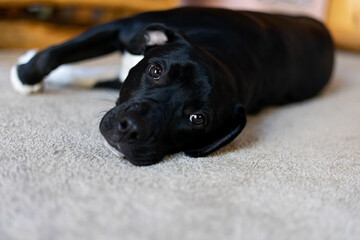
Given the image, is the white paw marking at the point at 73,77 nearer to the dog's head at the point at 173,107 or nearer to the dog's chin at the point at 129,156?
the dog's head at the point at 173,107

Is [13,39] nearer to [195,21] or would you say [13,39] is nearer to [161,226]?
[195,21]

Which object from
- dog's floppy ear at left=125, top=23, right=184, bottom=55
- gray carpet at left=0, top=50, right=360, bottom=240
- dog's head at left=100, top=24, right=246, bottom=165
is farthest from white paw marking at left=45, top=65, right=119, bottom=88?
dog's head at left=100, top=24, right=246, bottom=165

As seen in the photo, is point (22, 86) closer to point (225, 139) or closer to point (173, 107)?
point (173, 107)

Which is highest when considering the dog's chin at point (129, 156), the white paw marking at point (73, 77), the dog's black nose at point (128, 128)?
the dog's black nose at point (128, 128)

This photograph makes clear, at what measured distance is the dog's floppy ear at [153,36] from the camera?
81.0 inches

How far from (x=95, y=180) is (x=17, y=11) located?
3.19 meters

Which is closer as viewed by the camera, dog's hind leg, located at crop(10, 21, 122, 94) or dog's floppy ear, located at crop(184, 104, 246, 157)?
dog's floppy ear, located at crop(184, 104, 246, 157)

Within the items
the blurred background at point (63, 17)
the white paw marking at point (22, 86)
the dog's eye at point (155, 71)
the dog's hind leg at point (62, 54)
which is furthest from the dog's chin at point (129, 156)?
the blurred background at point (63, 17)

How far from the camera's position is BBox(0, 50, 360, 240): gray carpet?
4.12 feet

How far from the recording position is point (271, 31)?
277 cm

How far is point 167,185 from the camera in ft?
5.05

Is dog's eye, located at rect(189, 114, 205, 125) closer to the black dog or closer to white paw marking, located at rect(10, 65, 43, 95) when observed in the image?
the black dog

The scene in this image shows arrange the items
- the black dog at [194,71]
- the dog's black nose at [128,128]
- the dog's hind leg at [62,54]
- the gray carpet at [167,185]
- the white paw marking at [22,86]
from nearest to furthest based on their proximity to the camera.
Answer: the gray carpet at [167,185] → the dog's black nose at [128,128] → the black dog at [194,71] → the dog's hind leg at [62,54] → the white paw marking at [22,86]

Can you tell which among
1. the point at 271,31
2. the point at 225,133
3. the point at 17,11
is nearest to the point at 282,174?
the point at 225,133
